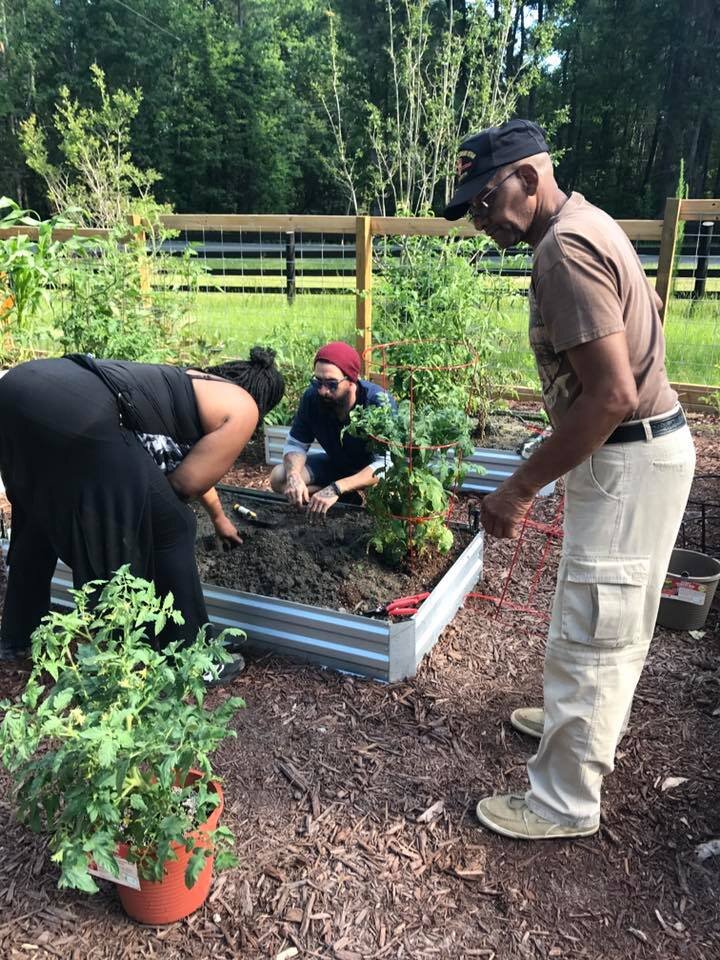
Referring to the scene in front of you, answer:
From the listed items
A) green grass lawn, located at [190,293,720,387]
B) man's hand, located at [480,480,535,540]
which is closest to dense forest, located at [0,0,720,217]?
green grass lawn, located at [190,293,720,387]

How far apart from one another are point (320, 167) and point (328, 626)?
31.6m

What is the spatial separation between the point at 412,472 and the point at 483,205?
4.76 ft

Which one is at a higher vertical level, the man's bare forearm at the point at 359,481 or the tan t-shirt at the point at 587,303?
the tan t-shirt at the point at 587,303

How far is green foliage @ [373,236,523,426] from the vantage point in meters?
3.90

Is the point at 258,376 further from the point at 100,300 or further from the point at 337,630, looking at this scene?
the point at 100,300

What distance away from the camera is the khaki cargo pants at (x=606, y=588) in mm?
1914

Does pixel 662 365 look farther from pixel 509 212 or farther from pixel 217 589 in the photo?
pixel 217 589

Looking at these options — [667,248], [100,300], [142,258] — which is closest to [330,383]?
Answer: [100,300]

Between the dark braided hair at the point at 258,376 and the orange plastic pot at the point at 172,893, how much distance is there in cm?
150

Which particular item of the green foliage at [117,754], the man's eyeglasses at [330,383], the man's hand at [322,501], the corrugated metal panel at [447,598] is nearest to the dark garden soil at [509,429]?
the corrugated metal panel at [447,598]

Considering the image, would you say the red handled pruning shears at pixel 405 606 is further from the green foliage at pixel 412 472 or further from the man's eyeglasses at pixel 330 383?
the man's eyeglasses at pixel 330 383

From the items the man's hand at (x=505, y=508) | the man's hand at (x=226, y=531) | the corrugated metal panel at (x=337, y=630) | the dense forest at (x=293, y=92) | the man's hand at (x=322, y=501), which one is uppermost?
the dense forest at (x=293, y=92)

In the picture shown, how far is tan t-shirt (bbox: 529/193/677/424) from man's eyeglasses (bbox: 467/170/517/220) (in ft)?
0.59

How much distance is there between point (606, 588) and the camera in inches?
Result: 77.0
